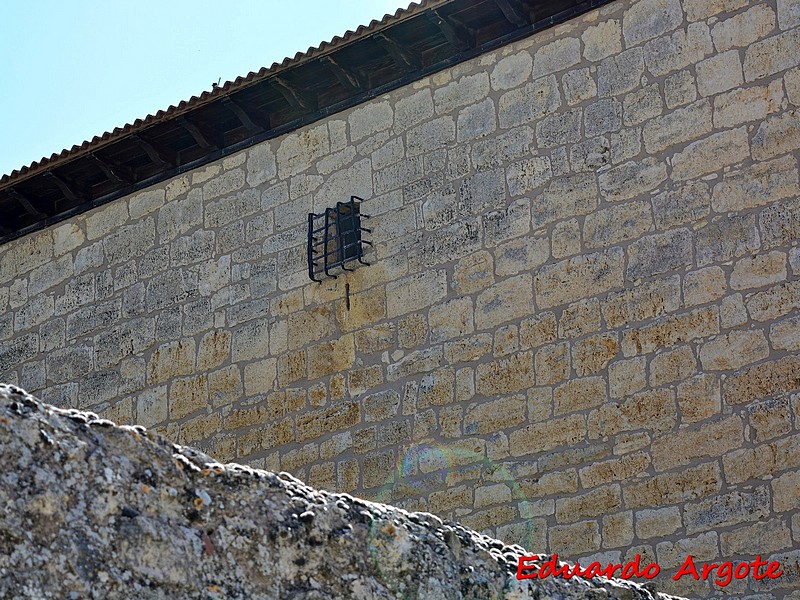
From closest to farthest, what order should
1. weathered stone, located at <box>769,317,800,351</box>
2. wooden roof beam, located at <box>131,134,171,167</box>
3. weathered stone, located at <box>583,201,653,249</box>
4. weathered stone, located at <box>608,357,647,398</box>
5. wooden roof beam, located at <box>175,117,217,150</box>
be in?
weathered stone, located at <box>769,317,800,351</box> < weathered stone, located at <box>608,357,647,398</box> < weathered stone, located at <box>583,201,653,249</box> < wooden roof beam, located at <box>175,117,217,150</box> < wooden roof beam, located at <box>131,134,171,167</box>

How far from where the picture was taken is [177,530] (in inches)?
88.3

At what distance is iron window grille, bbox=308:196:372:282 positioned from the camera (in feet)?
27.8

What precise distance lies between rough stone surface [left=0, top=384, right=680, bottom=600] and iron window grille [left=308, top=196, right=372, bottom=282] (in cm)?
580

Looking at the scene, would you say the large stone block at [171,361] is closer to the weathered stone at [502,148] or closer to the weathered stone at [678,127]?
the weathered stone at [502,148]

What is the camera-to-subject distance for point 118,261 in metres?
9.84

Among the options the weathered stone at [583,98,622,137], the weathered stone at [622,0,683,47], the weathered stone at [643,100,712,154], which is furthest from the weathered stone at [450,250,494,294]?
the weathered stone at [622,0,683,47]

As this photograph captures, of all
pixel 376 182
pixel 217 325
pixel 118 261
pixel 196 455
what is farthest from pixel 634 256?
pixel 196 455

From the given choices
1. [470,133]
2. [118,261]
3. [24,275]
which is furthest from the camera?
[24,275]

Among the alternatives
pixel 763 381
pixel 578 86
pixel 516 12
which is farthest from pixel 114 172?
pixel 763 381

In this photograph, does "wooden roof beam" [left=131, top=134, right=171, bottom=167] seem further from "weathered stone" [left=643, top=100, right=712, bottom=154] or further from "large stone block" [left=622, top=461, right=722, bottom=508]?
"large stone block" [left=622, top=461, right=722, bottom=508]

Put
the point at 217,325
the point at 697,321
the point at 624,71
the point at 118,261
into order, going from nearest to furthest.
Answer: the point at 697,321 < the point at 624,71 < the point at 217,325 < the point at 118,261

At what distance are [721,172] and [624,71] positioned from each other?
3.10 feet

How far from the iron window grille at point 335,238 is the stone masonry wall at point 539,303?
4.3 inches

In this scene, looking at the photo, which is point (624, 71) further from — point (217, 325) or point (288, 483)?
point (288, 483)
